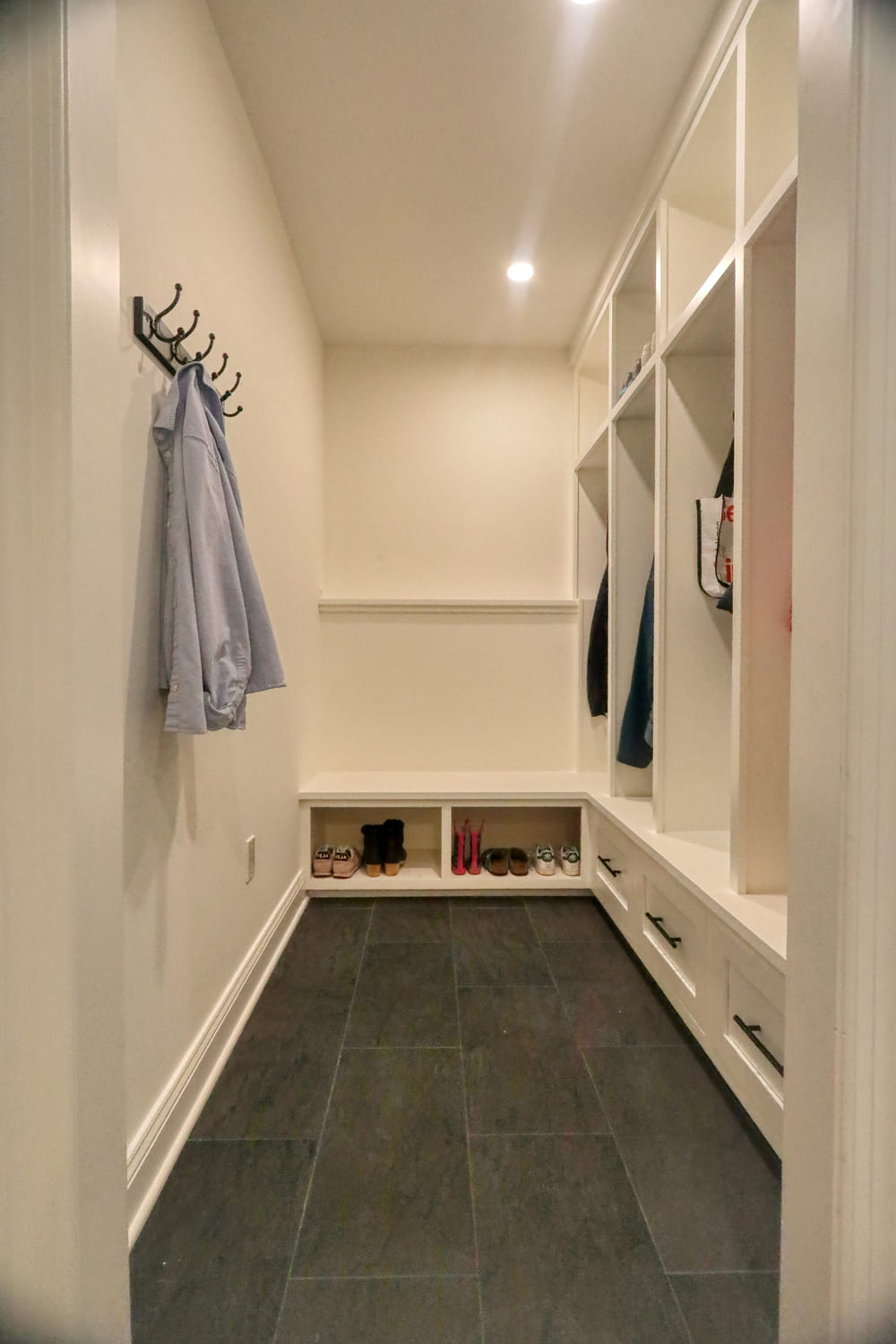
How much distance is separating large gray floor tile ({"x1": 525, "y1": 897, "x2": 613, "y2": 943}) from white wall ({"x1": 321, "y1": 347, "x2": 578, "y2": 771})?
25.9 inches

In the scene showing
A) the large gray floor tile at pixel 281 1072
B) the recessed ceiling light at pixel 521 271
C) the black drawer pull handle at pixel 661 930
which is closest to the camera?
the large gray floor tile at pixel 281 1072

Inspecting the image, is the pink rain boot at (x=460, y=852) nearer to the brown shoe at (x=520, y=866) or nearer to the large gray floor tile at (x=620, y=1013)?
the brown shoe at (x=520, y=866)

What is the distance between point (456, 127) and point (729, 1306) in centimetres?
268

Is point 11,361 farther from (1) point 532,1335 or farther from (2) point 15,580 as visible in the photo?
(1) point 532,1335

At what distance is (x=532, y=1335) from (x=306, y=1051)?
75cm

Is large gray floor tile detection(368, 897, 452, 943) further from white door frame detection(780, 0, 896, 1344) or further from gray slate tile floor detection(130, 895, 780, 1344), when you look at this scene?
white door frame detection(780, 0, 896, 1344)

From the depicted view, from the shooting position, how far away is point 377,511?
2840 millimetres

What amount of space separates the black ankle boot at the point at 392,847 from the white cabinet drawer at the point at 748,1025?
138cm

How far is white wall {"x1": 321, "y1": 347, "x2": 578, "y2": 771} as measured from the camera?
276 cm

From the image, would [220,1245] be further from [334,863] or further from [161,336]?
[161,336]

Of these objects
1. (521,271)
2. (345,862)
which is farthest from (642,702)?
(521,271)

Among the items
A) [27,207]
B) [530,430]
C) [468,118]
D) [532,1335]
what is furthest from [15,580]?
[530,430]

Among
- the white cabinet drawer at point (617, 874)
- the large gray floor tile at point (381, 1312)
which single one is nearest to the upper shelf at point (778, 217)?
the white cabinet drawer at point (617, 874)

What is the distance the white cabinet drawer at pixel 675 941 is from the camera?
1377 millimetres
